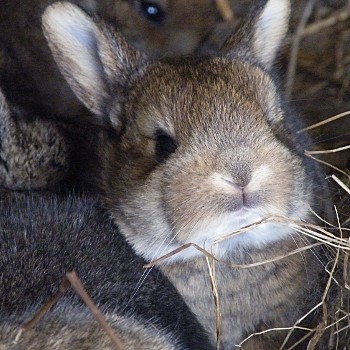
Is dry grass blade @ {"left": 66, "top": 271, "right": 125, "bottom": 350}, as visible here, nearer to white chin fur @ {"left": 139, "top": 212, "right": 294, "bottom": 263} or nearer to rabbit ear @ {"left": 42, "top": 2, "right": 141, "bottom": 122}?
white chin fur @ {"left": 139, "top": 212, "right": 294, "bottom": 263}

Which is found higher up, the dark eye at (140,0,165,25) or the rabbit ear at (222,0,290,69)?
the dark eye at (140,0,165,25)

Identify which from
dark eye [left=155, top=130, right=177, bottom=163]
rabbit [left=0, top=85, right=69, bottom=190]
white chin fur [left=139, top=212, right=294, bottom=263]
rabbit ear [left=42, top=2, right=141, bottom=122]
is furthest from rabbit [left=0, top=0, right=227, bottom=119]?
white chin fur [left=139, top=212, right=294, bottom=263]

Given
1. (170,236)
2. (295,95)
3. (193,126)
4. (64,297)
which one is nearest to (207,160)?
(193,126)

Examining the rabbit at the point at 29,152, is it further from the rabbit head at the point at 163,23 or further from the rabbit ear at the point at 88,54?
the rabbit head at the point at 163,23

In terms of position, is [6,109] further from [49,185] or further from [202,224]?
[202,224]

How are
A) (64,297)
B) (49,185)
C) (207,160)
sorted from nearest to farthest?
(207,160) → (64,297) → (49,185)

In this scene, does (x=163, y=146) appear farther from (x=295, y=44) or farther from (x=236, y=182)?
(x=295, y=44)

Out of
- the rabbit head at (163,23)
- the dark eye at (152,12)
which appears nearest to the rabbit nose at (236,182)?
the rabbit head at (163,23)
